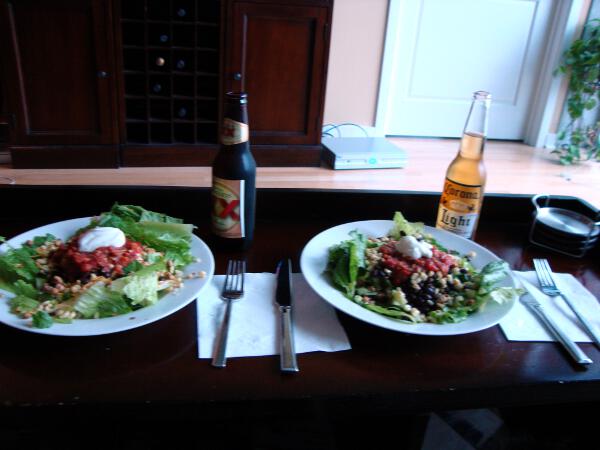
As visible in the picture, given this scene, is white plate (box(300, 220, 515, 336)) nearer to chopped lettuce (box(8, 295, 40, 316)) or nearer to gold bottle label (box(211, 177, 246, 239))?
gold bottle label (box(211, 177, 246, 239))

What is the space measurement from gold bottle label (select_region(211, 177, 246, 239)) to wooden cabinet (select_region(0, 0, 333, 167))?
2.00 metres

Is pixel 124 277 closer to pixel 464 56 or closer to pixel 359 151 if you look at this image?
pixel 359 151

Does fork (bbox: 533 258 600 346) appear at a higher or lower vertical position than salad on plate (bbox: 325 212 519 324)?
lower

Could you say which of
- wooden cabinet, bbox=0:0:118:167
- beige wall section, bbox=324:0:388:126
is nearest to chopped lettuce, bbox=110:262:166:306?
wooden cabinet, bbox=0:0:118:167

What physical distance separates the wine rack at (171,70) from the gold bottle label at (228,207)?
2.01 metres

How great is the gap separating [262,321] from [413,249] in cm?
29

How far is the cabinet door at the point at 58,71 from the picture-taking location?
8.38 ft

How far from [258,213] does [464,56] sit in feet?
9.78

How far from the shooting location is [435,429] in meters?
1.25

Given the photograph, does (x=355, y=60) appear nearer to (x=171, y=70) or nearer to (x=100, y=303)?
(x=171, y=70)

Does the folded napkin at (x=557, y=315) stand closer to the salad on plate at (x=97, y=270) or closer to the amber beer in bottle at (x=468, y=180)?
the amber beer in bottle at (x=468, y=180)

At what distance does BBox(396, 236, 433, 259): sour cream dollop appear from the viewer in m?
0.91

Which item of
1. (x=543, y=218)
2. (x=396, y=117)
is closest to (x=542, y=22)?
(x=396, y=117)

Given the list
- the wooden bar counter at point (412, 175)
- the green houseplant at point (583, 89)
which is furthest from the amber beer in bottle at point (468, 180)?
the green houseplant at point (583, 89)
